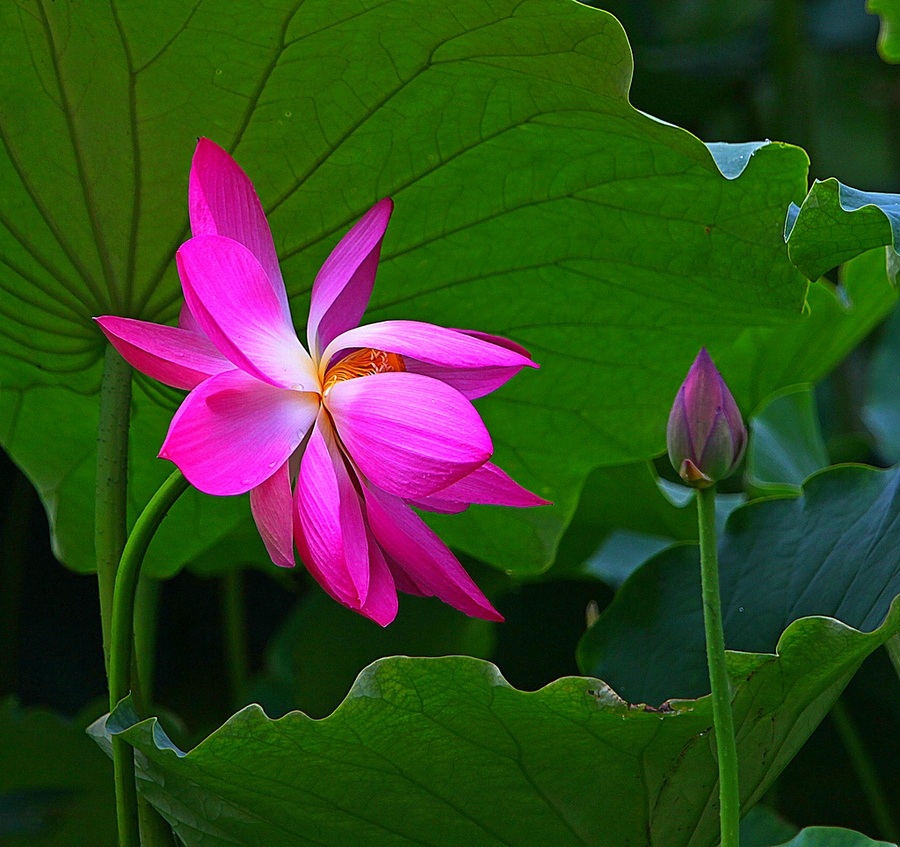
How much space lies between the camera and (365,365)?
0.47 meters

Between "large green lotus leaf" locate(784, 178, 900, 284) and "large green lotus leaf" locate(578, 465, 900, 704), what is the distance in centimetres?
16

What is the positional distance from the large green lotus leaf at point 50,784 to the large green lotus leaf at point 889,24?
839 mm

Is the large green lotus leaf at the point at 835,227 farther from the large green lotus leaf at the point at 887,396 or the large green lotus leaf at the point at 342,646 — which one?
the large green lotus leaf at the point at 887,396

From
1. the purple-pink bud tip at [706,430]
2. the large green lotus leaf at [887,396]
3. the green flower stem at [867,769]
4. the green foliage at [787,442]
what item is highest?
the purple-pink bud tip at [706,430]

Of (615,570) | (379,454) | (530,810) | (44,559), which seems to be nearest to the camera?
(379,454)

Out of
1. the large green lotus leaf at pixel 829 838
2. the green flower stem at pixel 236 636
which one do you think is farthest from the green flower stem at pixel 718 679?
the green flower stem at pixel 236 636

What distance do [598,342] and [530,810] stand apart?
30cm

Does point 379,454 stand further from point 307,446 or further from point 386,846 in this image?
point 386,846

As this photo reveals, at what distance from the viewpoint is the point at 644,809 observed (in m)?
0.53

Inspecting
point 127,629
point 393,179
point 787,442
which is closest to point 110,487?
point 127,629

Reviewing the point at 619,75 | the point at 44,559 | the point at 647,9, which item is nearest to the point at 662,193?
the point at 619,75

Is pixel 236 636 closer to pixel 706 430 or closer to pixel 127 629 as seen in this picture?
pixel 127 629

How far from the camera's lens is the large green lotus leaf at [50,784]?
93cm

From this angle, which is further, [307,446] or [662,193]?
[662,193]
